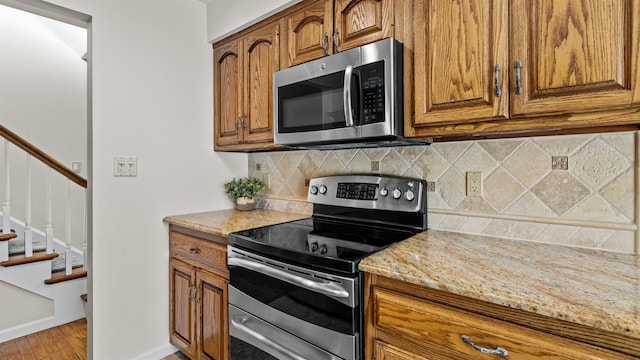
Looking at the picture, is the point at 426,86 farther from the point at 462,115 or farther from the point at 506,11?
the point at 506,11

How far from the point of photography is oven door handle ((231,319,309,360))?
4.21 ft

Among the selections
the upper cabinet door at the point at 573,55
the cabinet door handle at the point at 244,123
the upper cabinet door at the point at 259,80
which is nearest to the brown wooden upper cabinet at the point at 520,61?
the upper cabinet door at the point at 573,55

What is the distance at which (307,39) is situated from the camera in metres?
1.70

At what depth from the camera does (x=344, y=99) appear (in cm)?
139

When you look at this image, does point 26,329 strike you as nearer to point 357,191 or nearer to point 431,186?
point 357,191

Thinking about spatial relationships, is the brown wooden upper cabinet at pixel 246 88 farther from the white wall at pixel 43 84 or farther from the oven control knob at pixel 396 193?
the white wall at pixel 43 84

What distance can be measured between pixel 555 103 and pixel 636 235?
1.86 ft

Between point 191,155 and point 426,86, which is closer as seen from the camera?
point 426,86

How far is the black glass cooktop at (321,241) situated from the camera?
3.85 feet

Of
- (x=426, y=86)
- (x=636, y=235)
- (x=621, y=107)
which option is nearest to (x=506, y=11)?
(x=426, y=86)

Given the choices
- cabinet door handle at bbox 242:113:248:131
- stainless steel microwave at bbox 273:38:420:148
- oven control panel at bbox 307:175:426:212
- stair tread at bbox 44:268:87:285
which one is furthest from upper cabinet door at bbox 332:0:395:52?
stair tread at bbox 44:268:87:285

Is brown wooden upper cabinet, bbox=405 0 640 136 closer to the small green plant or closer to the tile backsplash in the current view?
the tile backsplash

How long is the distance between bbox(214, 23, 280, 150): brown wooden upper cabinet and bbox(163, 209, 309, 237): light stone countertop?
0.45 metres

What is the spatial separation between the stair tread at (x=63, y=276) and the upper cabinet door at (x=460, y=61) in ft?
9.64
